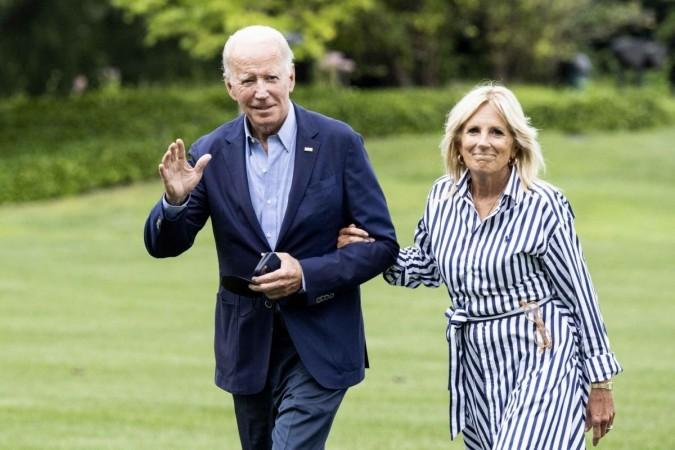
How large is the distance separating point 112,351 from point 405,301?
4.26 meters

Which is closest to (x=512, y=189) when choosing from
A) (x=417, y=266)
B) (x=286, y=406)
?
(x=417, y=266)

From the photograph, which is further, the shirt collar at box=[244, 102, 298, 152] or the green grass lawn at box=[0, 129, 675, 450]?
the green grass lawn at box=[0, 129, 675, 450]

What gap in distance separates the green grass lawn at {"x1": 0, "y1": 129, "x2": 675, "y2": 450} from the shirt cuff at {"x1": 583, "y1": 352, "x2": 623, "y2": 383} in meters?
3.39

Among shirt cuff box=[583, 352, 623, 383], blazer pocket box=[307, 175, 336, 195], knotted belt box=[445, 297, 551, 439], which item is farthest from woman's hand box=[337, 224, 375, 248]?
shirt cuff box=[583, 352, 623, 383]

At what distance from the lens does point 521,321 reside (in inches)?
195

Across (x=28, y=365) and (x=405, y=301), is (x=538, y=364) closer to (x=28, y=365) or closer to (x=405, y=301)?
(x=28, y=365)

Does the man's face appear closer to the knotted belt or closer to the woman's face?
the woman's face

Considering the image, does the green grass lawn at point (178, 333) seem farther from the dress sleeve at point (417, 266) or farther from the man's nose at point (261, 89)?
the man's nose at point (261, 89)

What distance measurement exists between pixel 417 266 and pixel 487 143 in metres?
0.55

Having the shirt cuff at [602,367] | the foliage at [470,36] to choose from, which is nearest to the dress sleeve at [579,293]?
the shirt cuff at [602,367]

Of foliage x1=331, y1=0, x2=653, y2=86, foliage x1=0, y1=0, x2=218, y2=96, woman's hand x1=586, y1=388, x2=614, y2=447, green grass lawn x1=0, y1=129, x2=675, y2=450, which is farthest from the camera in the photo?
foliage x1=331, y1=0, x2=653, y2=86

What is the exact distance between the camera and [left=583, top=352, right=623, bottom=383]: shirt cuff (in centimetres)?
495

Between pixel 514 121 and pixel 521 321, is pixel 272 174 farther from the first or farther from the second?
pixel 521 321

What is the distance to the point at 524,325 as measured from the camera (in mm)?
4941
